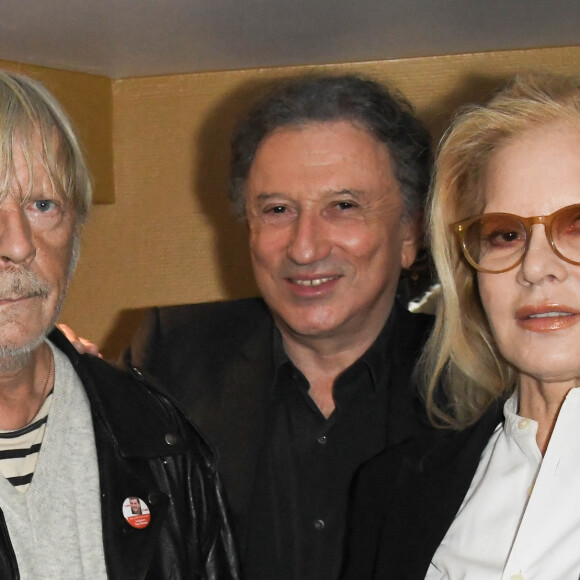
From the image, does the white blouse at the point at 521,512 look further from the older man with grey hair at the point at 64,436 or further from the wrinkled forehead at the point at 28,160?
the wrinkled forehead at the point at 28,160

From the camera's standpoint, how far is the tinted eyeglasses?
133cm

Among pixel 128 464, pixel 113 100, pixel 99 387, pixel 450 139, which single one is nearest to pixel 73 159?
pixel 99 387

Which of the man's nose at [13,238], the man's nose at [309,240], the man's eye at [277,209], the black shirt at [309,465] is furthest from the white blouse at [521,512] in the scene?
the man's nose at [13,238]

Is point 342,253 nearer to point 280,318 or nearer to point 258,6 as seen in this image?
point 280,318

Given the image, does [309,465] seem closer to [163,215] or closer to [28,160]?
[28,160]

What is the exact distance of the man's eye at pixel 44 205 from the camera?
1547mm

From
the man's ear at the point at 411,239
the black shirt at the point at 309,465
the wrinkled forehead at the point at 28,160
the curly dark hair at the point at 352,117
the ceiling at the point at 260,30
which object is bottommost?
the black shirt at the point at 309,465

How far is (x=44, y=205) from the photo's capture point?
1.56 m

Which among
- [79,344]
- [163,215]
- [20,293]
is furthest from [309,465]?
[163,215]

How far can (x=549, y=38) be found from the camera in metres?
2.18

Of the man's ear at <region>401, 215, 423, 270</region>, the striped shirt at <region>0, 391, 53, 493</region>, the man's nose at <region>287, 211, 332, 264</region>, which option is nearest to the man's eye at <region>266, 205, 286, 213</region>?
the man's nose at <region>287, 211, 332, 264</region>

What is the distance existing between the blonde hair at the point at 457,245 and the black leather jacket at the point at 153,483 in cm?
42

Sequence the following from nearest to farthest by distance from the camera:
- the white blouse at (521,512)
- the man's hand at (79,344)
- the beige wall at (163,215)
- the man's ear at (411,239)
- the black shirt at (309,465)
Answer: the white blouse at (521,512) < the man's hand at (79,344) < the black shirt at (309,465) < the man's ear at (411,239) < the beige wall at (163,215)

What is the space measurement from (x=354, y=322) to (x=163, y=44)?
0.75m
